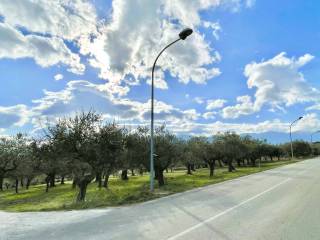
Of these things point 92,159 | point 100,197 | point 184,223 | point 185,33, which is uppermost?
point 185,33

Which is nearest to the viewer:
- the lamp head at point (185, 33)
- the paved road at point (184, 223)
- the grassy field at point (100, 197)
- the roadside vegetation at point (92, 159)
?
the paved road at point (184, 223)

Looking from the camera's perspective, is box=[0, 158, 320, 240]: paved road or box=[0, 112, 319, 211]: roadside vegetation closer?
box=[0, 158, 320, 240]: paved road

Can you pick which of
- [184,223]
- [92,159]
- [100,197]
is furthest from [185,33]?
[100,197]

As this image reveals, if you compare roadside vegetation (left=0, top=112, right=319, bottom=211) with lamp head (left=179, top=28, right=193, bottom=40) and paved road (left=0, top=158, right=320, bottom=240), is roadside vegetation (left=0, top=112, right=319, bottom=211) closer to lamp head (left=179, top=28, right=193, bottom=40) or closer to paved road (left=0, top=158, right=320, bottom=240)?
paved road (left=0, top=158, right=320, bottom=240)

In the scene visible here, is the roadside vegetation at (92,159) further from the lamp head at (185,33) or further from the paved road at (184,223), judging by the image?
the lamp head at (185,33)

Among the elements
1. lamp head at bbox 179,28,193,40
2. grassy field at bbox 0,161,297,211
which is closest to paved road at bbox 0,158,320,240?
grassy field at bbox 0,161,297,211

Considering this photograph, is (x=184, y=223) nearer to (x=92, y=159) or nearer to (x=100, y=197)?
(x=92, y=159)

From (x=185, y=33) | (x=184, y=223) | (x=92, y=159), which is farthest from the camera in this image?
(x=92, y=159)

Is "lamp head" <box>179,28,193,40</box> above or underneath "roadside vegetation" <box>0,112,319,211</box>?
above

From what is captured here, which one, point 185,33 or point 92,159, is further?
point 92,159

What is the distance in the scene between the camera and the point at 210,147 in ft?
183

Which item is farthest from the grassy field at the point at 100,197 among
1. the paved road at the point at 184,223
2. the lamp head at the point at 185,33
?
the lamp head at the point at 185,33

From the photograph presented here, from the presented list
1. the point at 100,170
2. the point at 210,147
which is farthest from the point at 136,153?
the point at 210,147

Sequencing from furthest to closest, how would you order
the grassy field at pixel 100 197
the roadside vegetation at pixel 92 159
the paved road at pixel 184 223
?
1. the roadside vegetation at pixel 92 159
2. the grassy field at pixel 100 197
3. the paved road at pixel 184 223
